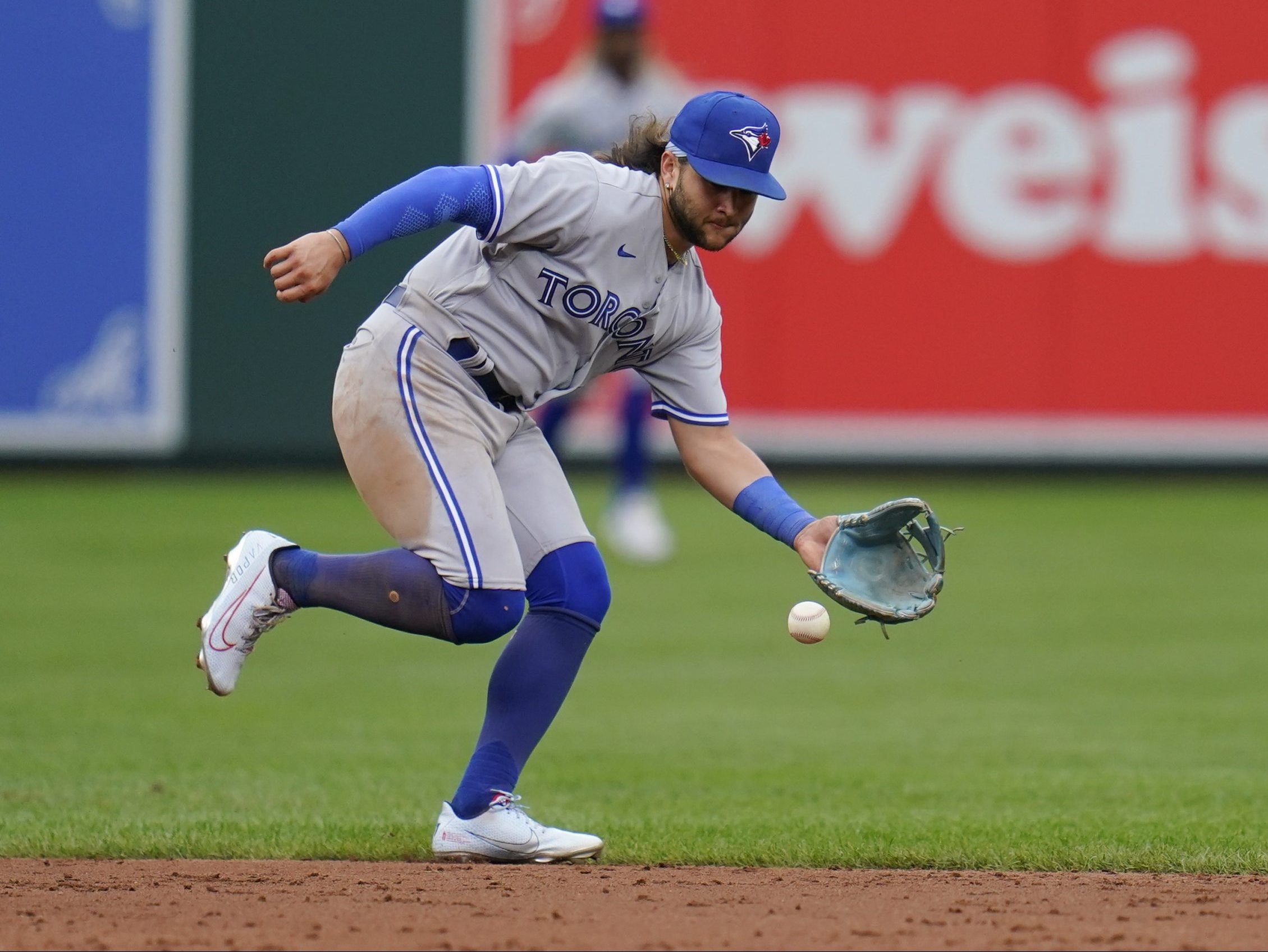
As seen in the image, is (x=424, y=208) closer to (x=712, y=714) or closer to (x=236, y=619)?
(x=236, y=619)

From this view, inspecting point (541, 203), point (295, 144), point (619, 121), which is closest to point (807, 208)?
point (295, 144)

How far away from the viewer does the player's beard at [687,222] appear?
14.0 feet

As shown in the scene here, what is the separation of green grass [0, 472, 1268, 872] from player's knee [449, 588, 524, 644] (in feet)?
2.23

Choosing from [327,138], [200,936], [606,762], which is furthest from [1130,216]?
[200,936]

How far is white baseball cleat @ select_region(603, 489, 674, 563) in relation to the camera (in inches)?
405

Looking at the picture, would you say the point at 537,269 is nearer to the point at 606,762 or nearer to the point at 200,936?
the point at 200,936

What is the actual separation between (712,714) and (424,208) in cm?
329

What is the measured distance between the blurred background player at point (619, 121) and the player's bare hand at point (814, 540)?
4.97 metres

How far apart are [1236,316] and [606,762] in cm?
894

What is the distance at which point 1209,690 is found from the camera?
7.28 meters

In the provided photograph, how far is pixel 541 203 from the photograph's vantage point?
167 inches

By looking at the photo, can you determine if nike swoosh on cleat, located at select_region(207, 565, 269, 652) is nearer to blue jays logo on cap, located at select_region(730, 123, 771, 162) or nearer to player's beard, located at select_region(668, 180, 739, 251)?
player's beard, located at select_region(668, 180, 739, 251)

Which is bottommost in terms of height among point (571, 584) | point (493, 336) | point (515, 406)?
point (571, 584)

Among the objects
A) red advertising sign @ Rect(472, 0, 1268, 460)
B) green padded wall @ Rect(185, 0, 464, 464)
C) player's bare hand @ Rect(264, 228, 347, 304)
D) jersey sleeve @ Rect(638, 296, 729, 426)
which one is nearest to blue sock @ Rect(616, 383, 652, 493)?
red advertising sign @ Rect(472, 0, 1268, 460)
